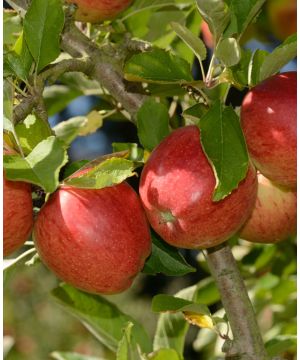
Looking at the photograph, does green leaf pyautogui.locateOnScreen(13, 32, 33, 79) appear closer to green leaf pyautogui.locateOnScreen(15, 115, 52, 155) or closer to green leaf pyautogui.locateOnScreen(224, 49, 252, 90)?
green leaf pyautogui.locateOnScreen(15, 115, 52, 155)

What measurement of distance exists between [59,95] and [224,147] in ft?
2.40

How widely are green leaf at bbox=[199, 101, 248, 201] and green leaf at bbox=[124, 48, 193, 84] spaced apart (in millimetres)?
78

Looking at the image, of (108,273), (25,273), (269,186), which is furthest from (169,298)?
(25,273)

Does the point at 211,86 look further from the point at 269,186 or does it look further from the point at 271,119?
the point at 269,186

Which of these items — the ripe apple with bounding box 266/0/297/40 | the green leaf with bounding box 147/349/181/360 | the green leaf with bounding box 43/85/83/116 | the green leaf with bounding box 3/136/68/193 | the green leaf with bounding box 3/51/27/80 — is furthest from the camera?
the ripe apple with bounding box 266/0/297/40

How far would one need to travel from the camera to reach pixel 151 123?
1.06m

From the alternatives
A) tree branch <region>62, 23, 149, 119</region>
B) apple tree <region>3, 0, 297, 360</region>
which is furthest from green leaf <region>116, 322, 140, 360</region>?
tree branch <region>62, 23, 149, 119</region>

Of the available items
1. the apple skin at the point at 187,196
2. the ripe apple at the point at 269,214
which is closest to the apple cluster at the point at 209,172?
the apple skin at the point at 187,196

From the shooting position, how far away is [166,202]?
93 cm

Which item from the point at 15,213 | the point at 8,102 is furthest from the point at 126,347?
the point at 8,102

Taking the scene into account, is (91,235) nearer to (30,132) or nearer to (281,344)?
(30,132)

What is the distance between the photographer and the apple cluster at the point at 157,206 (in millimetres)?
937

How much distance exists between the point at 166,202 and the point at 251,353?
0.26 metres

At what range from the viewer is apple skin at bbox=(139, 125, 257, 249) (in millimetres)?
934
